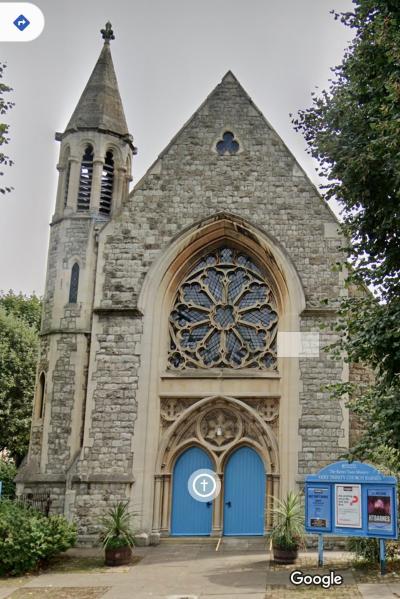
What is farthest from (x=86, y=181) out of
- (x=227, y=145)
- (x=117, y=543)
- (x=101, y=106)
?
(x=117, y=543)

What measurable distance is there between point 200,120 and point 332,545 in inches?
452

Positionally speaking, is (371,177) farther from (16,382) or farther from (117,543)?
(16,382)

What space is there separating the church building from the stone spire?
2319 millimetres

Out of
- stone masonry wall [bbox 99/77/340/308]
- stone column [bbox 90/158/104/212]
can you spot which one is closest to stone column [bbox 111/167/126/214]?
stone column [bbox 90/158/104/212]

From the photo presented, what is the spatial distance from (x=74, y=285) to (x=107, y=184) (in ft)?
11.3

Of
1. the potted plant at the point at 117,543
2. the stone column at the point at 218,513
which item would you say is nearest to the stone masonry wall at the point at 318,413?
the stone column at the point at 218,513

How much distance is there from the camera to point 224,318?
1684 centimetres

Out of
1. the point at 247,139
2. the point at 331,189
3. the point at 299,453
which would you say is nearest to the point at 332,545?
the point at 299,453

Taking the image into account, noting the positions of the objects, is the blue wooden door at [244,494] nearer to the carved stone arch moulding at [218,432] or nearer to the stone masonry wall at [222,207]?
the carved stone arch moulding at [218,432]

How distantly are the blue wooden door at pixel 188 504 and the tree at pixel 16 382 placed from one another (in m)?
12.1

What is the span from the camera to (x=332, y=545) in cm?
1435

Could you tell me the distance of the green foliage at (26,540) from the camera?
38.0 feet

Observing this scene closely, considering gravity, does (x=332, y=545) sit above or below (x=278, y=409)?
below

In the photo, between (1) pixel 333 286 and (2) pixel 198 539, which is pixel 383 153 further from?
(2) pixel 198 539
